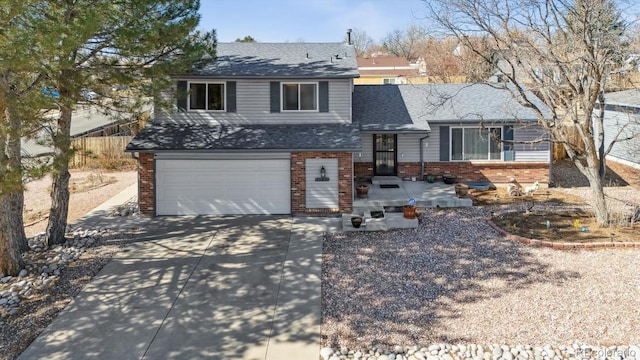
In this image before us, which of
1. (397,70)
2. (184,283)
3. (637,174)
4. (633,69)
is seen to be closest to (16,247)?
(184,283)

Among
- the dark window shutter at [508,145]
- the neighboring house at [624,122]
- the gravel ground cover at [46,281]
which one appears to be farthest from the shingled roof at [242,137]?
the neighboring house at [624,122]

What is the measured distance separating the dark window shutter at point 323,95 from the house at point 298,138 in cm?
3

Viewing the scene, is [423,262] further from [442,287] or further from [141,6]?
[141,6]

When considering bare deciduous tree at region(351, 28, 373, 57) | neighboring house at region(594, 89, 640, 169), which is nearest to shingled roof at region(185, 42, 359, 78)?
neighboring house at region(594, 89, 640, 169)

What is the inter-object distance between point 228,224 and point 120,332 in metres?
6.13

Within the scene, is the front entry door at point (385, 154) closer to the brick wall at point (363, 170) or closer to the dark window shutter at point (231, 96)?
the brick wall at point (363, 170)

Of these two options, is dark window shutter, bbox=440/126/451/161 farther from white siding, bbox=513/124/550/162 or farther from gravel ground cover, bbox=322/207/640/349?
gravel ground cover, bbox=322/207/640/349

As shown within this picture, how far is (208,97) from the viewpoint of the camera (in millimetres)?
15742

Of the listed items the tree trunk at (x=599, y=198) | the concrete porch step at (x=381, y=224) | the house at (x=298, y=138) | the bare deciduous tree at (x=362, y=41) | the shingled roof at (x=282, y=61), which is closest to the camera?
the tree trunk at (x=599, y=198)

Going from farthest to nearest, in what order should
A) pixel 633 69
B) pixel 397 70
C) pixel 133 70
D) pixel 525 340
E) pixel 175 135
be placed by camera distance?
pixel 397 70 < pixel 175 135 < pixel 633 69 < pixel 133 70 < pixel 525 340

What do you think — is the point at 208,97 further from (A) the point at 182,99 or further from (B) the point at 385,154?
(B) the point at 385,154

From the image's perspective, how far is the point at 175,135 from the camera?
14.9 m

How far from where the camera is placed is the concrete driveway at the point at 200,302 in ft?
23.7

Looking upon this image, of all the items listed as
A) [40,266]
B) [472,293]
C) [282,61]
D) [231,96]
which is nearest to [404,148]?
[282,61]
